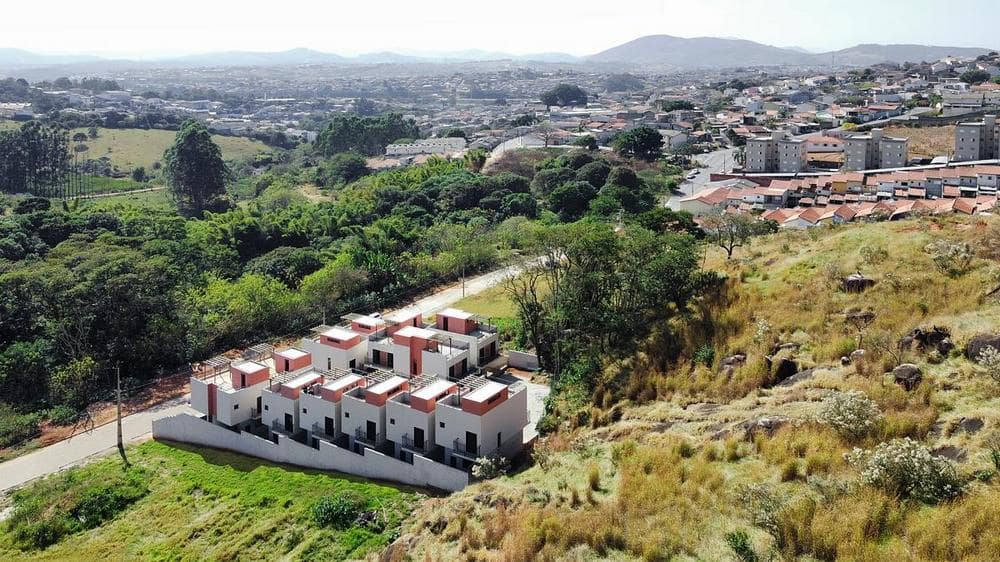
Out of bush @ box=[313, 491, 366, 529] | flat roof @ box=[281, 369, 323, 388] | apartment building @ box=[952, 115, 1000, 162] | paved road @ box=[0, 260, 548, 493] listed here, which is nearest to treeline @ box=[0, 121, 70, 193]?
paved road @ box=[0, 260, 548, 493]

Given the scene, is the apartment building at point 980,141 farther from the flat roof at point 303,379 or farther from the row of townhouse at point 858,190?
the flat roof at point 303,379

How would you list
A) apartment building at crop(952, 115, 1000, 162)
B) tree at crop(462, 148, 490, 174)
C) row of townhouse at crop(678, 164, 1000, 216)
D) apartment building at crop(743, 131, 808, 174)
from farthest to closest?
1. tree at crop(462, 148, 490, 174)
2. apartment building at crop(743, 131, 808, 174)
3. apartment building at crop(952, 115, 1000, 162)
4. row of townhouse at crop(678, 164, 1000, 216)

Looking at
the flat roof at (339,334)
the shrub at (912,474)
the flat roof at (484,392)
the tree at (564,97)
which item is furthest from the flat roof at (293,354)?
the tree at (564,97)

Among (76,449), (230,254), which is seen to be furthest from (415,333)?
(230,254)

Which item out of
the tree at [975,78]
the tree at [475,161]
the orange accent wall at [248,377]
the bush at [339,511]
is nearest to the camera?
the bush at [339,511]

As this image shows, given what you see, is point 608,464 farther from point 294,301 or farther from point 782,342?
point 294,301

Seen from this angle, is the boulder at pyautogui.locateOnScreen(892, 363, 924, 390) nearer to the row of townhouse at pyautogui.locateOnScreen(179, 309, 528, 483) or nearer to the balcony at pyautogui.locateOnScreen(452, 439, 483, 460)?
the row of townhouse at pyautogui.locateOnScreen(179, 309, 528, 483)

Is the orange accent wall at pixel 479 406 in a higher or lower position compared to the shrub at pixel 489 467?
higher

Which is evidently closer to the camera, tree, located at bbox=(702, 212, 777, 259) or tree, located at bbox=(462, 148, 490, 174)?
tree, located at bbox=(702, 212, 777, 259)
